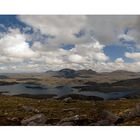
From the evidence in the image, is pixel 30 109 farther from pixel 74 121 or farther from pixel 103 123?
pixel 103 123

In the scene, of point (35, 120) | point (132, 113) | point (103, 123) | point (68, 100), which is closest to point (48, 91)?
point (68, 100)

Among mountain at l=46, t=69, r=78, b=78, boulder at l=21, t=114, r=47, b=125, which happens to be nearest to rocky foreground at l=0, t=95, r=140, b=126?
boulder at l=21, t=114, r=47, b=125

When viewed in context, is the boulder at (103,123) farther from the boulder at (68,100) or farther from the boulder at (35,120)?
the boulder at (35,120)

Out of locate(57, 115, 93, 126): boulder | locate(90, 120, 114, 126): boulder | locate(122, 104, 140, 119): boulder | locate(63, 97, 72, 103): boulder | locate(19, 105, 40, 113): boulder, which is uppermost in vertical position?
locate(63, 97, 72, 103): boulder

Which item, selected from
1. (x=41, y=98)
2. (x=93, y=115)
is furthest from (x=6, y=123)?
(x=93, y=115)

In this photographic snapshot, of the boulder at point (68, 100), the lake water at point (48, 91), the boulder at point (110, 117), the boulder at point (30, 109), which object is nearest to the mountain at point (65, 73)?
the lake water at point (48, 91)

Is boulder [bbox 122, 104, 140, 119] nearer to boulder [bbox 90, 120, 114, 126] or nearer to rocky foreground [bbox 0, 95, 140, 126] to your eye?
rocky foreground [bbox 0, 95, 140, 126]
